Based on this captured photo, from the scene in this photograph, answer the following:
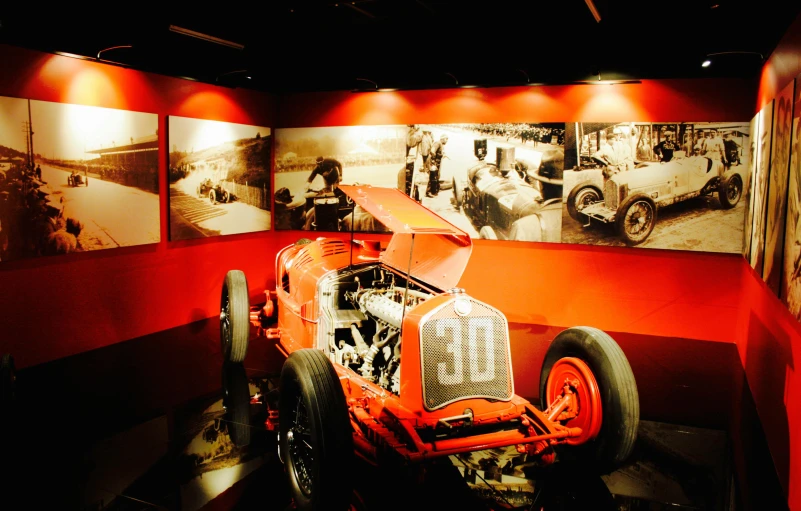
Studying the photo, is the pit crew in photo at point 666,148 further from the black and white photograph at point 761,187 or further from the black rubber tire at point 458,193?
the black rubber tire at point 458,193

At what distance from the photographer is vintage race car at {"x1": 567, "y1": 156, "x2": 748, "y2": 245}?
7.44m

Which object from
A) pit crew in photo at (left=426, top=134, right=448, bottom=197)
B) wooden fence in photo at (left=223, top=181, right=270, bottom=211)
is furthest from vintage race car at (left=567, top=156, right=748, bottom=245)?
wooden fence in photo at (left=223, top=181, right=270, bottom=211)

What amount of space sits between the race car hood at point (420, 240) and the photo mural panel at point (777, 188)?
2342 millimetres

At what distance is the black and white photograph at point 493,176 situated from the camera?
8.19 metres

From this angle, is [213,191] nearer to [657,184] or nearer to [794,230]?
[657,184]

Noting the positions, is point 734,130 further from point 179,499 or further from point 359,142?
point 179,499

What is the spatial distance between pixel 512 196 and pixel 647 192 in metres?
1.75

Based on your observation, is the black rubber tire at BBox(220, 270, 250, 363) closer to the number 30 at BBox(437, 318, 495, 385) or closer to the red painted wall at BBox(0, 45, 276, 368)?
the red painted wall at BBox(0, 45, 276, 368)

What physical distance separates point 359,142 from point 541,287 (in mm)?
3522

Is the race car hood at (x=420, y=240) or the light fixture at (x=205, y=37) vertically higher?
the light fixture at (x=205, y=37)

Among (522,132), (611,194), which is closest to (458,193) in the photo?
(522,132)

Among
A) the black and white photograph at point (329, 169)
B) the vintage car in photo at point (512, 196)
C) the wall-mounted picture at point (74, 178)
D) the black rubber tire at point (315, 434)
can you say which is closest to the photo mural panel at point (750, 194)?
the vintage car in photo at point (512, 196)

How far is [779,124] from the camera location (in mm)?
4801

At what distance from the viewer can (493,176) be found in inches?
333
